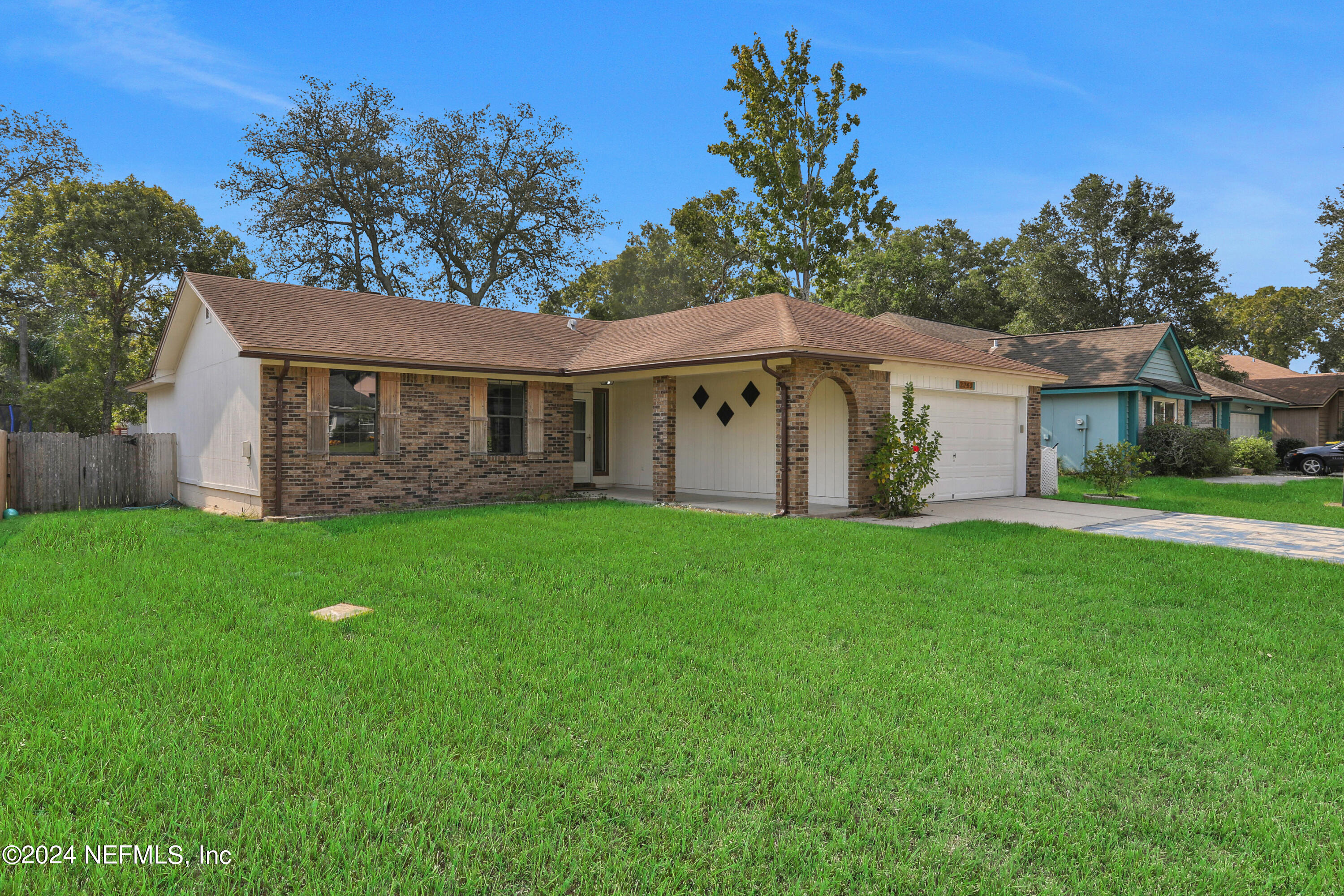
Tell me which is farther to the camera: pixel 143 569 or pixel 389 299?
pixel 389 299

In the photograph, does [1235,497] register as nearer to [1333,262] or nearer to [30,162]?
[1333,262]

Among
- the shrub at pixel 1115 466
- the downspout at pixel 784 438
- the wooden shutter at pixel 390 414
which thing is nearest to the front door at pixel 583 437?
the wooden shutter at pixel 390 414

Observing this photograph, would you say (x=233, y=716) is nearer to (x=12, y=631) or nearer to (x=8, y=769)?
(x=8, y=769)

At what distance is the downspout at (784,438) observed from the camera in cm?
1216

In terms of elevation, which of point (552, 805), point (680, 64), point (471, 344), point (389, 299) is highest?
point (680, 64)

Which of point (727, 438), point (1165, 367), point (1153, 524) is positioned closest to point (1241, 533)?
point (1153, 524)

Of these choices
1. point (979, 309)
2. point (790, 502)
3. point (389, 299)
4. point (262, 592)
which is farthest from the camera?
point (979, 309)

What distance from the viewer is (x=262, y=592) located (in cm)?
660

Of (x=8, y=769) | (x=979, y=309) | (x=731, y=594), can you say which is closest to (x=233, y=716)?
(x=8, y=769)

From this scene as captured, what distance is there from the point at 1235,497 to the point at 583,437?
14.7 meters

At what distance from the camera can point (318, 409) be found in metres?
12.6

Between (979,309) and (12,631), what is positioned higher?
(979,309)

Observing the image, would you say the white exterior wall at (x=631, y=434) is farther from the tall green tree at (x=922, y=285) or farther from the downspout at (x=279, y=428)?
the tall green tree at (x=922, y=285)

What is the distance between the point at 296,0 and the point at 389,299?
5778mm
